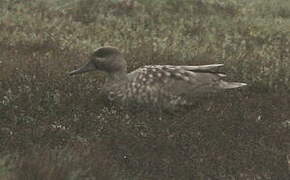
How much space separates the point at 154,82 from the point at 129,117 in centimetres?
79

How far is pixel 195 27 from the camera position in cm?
1437

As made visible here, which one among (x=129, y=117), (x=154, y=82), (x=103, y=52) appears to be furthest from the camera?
(x=103, y=52)

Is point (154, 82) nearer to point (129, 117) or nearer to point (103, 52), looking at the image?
point (129, 117)

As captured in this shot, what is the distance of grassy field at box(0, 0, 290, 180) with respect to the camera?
634 cm

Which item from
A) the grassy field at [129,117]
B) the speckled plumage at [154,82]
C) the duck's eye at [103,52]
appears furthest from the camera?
the duck's eye at [103,52]

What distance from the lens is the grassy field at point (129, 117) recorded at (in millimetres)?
6338

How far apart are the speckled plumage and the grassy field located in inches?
8.3

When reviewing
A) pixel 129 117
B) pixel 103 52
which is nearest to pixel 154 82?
pixel 129 117

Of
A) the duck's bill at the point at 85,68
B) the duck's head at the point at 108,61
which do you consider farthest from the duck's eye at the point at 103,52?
the duck's bill at the point at 85,68

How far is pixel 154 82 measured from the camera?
8.06 m

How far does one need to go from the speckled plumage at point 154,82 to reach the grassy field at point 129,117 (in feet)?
0.69

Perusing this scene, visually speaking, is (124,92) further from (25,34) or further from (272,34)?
(272,34)

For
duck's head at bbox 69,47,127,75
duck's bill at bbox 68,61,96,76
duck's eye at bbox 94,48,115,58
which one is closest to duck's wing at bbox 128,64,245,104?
duck's head at bbox 69,47,127,75

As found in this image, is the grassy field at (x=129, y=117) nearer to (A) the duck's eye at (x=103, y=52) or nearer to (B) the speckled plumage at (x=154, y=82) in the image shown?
(B) the speckled plumage at (x=154, y=82)
